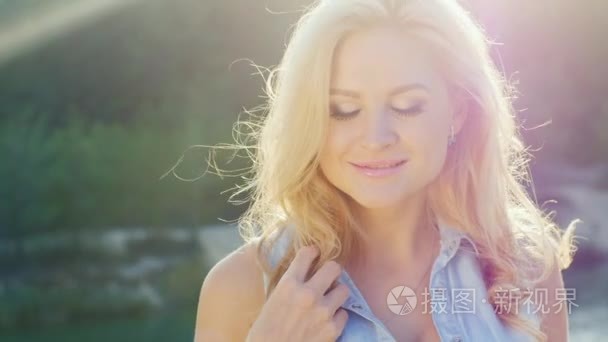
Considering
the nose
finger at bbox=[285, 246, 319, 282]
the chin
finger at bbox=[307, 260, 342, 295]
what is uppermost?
the nose

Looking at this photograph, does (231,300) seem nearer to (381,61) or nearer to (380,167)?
(380,167)

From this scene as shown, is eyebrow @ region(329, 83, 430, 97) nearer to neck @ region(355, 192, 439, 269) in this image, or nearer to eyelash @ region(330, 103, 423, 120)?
eyelash @ region(330, 103, 423, 120)

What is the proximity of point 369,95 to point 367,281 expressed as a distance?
339mm

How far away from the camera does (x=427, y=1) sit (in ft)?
4.54

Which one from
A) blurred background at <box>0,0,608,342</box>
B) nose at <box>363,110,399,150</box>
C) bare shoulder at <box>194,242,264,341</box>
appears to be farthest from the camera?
blurred background at <box>0,0,608,342</box>

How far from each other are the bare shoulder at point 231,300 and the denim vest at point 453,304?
0.10 feet

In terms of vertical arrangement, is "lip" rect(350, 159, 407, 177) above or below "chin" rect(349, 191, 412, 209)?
above

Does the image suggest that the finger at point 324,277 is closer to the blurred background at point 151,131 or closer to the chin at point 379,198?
the chin at point 379,198

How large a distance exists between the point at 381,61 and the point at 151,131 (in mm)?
6017

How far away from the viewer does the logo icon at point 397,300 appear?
4.72ft

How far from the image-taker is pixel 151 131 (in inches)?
283

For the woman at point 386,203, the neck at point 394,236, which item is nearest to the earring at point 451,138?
the woman at point 386,203

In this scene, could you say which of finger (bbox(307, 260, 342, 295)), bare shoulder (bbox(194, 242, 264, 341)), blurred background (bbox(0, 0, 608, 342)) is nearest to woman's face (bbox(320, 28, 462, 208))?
finger (bbox(307, 260, 342, 295))

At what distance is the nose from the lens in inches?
51.4
